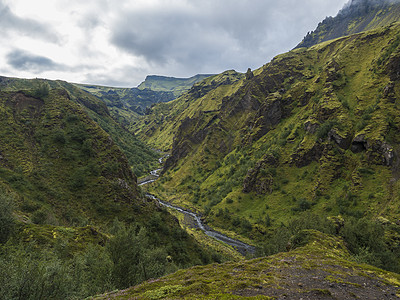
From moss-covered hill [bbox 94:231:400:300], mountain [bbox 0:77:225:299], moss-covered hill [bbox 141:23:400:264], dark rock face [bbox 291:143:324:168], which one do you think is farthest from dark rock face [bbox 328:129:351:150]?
moss-covered hill [bbox 94:231:400:300]

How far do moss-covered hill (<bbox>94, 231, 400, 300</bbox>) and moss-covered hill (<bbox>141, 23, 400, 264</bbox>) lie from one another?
5699cm

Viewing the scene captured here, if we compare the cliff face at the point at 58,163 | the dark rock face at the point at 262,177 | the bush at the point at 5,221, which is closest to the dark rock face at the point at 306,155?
the dark rock face at the point at 262,177

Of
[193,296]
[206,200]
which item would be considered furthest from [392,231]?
[206,200]

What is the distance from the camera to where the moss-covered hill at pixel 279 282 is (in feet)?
55.1

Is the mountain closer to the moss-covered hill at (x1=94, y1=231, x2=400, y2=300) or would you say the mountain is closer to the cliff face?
the cliff face

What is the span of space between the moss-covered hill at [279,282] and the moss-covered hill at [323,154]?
5699 cm

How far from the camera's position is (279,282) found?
19.8 metres

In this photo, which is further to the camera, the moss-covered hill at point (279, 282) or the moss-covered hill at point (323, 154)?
the moss-covered hill at point (323, 154)

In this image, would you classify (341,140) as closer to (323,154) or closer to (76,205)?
(323,154)

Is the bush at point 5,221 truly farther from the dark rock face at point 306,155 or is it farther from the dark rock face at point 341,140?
the dark rock face at point 341,140

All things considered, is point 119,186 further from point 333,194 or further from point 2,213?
point 333,194

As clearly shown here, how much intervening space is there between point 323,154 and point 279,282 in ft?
364

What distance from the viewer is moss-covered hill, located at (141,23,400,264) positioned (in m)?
88.5

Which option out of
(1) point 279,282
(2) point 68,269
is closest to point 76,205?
(2) point 68,269
